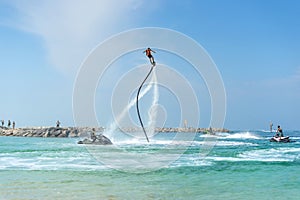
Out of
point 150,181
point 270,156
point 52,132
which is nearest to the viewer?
point 150,181

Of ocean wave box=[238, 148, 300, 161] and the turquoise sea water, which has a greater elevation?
ocean wave box=[238, 148, 300, 161]

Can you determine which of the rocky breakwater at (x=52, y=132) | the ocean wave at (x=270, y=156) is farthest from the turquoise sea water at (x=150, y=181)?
the rocky breakwater at (x=52, y=132)

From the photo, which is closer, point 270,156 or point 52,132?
point 270,156

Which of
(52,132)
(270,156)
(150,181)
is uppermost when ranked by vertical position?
(52,132)

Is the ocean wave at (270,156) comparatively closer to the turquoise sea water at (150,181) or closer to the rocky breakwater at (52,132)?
the turquoise sea water at (150,181)

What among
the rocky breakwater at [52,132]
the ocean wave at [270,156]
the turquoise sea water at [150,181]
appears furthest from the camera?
the rocky breakwater at [52,132]

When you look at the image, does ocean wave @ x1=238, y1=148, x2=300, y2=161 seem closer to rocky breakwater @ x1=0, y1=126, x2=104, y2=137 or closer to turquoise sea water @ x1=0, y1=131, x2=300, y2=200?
turquoise sea water @ x1=0, y1=131, x2=300, y2=200

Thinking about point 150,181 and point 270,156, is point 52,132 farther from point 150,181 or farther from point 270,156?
point 150,181

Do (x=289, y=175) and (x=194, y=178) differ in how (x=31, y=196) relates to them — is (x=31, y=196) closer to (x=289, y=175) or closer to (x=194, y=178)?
(x=194, y=178)

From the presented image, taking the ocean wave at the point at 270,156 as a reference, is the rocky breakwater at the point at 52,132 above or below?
above

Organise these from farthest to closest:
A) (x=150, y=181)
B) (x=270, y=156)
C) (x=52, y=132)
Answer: (x=52, y=132), (x=270, y=156), (x=150, y=181)

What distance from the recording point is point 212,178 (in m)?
17.4

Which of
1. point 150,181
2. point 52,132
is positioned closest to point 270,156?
point 150,181

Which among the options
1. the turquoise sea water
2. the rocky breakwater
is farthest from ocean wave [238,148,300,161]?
the rocky breakwater
